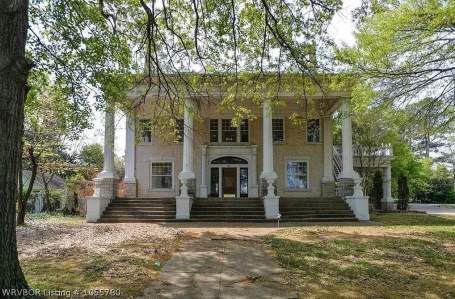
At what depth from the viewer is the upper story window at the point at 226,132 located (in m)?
22.4

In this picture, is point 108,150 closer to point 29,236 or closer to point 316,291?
point 29,236

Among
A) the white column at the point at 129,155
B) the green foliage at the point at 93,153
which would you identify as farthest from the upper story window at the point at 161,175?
the green foliage at the point at 93,153

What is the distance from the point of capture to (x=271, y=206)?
18.1 metres

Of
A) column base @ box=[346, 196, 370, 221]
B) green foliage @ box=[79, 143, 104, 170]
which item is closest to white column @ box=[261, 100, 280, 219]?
column base @ box=[346, 196, 370, 221]

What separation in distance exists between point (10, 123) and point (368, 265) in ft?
19.8

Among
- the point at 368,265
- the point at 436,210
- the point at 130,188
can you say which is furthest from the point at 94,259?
the point at 436,210

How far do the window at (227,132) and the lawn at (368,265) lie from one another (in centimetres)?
1111

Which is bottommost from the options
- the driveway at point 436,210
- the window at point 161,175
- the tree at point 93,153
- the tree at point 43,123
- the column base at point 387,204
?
the driveway at point 436,210

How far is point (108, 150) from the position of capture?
19.4 m

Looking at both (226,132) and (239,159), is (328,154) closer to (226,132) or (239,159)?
(239,159)

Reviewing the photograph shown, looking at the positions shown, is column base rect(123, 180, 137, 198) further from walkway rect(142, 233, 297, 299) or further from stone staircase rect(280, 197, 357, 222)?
walkway rect(142, 233, 297, 299)

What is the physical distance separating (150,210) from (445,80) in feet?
40.7

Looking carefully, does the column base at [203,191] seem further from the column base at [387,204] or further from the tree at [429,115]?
the column base at [387,204]

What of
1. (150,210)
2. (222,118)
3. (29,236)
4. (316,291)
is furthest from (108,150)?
(316,291)
